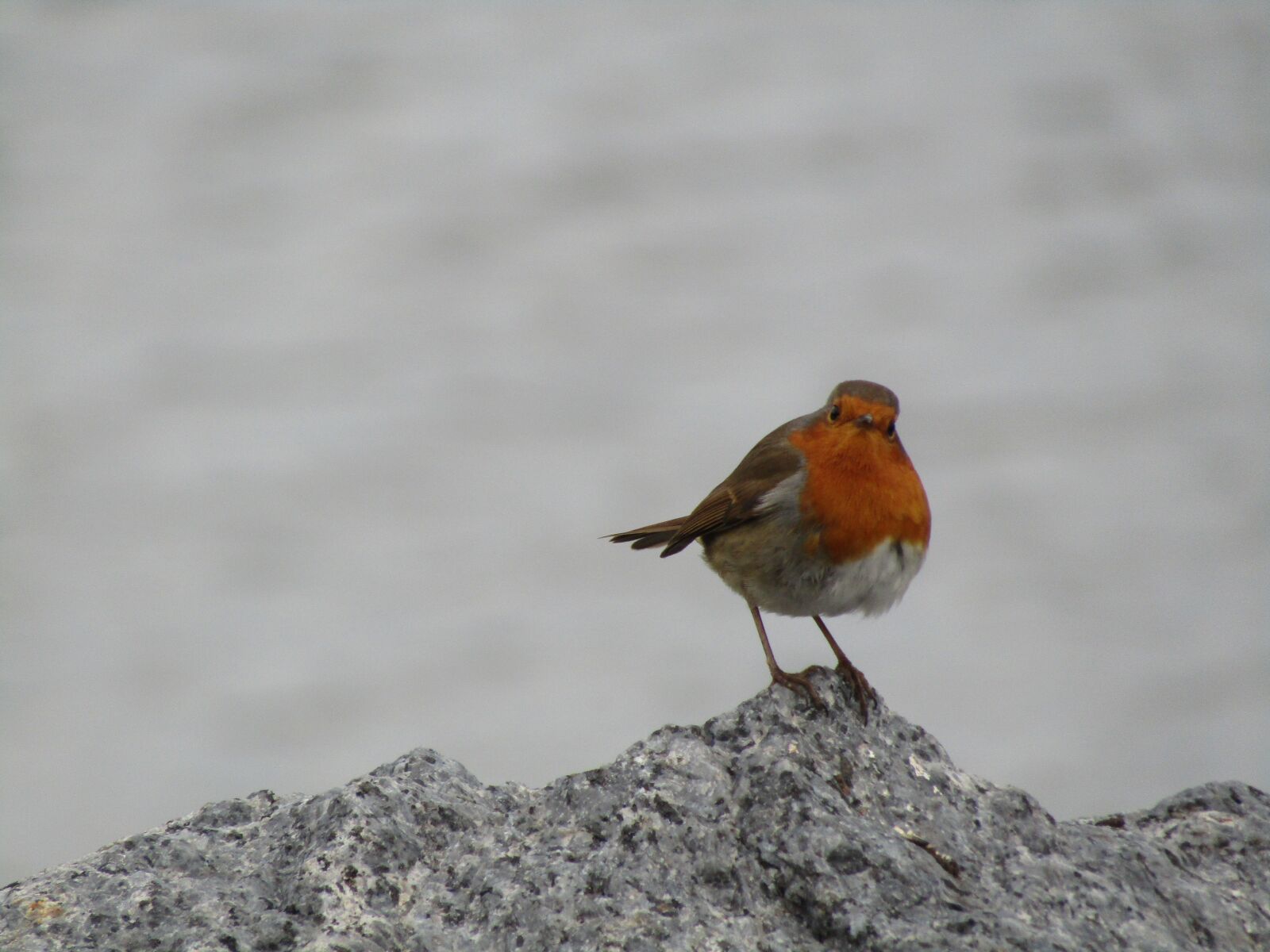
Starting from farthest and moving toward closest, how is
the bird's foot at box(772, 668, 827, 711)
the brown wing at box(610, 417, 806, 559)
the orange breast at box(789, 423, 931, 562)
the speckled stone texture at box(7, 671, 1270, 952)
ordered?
the brown wing at box(610, 417, 806, 559) → the orange breast at box(789, 423, 931, 562) → the bird's foot at box(772, 668, 827, 711) → the speckled stone texture at box(7, 671, 1270, 952)

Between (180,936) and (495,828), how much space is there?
0.55 metres

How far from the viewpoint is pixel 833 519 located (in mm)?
3268

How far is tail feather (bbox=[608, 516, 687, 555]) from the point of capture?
13.0 feet

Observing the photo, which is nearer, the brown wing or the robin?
the robin

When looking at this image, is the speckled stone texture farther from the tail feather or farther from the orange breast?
the tail feather

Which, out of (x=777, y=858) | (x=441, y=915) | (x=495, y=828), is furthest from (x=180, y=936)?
(x=777, y=858)

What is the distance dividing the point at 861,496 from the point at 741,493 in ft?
1.23

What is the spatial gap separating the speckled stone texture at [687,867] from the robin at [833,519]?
0.92 metres

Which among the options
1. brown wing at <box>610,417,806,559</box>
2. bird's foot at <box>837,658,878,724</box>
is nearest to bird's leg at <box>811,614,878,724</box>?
bird's foot at <box>837,658,878,724</box>

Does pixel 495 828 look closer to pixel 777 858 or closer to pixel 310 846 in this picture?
pixel 310 846

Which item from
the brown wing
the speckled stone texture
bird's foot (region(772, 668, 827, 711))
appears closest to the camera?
the speckled stone texture

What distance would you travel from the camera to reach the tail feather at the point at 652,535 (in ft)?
13.0

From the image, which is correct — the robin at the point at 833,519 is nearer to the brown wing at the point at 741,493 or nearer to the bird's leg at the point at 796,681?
the brown wing at the point at 741,493

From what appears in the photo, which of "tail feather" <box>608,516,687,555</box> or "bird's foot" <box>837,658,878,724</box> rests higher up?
"tail feather" <box>608,516,687,555</box>
